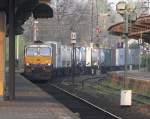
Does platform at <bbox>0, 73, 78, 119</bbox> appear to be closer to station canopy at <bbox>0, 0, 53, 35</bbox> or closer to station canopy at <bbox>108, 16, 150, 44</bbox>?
station canopy at <bbox>0, 0, 53, 35</bbox>

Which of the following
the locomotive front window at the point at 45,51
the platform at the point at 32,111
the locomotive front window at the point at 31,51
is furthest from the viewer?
the locomotive front window at the point at 31,51

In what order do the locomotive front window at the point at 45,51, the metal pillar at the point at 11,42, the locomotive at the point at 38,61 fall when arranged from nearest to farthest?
the metal pillar at the point at 11,42
the locomotive at the point at 38,61
the locomotive front window at the point at 45,51

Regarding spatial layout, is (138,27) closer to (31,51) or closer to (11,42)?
(31,51)

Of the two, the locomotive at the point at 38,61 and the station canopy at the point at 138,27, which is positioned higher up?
the station canopy at the point at 138,27

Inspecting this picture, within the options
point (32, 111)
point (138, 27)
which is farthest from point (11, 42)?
point (138, 27)

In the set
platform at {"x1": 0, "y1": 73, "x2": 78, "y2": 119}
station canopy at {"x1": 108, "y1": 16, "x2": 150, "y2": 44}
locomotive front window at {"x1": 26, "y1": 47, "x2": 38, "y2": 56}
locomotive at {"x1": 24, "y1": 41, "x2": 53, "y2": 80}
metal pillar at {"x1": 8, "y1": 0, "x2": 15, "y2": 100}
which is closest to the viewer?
platform at {"x1": 0, "y1": 73, "x2": 78, "y2": 119}

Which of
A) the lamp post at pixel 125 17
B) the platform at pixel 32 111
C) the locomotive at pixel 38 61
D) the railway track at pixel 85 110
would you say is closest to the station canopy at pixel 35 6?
the lamp post at pixel 125 17

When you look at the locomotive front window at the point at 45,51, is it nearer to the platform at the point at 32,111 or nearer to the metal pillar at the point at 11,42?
the metal pillar at the point at 11,42

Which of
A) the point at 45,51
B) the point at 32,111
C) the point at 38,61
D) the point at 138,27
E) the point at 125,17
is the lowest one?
the point at 32,111

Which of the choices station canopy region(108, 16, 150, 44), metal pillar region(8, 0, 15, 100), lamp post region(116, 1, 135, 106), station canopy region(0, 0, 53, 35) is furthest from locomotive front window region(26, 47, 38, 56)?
metal pillar region(8, 0, 15, 100)

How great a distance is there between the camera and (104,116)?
838 inches

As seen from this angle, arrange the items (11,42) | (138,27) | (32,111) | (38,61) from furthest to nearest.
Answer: (38,61)
(138,27)
(11,42)
(32,111)

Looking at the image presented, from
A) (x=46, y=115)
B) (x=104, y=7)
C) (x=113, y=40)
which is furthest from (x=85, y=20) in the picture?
(x=46, y=115)

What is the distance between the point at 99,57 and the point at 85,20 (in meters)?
18.4
